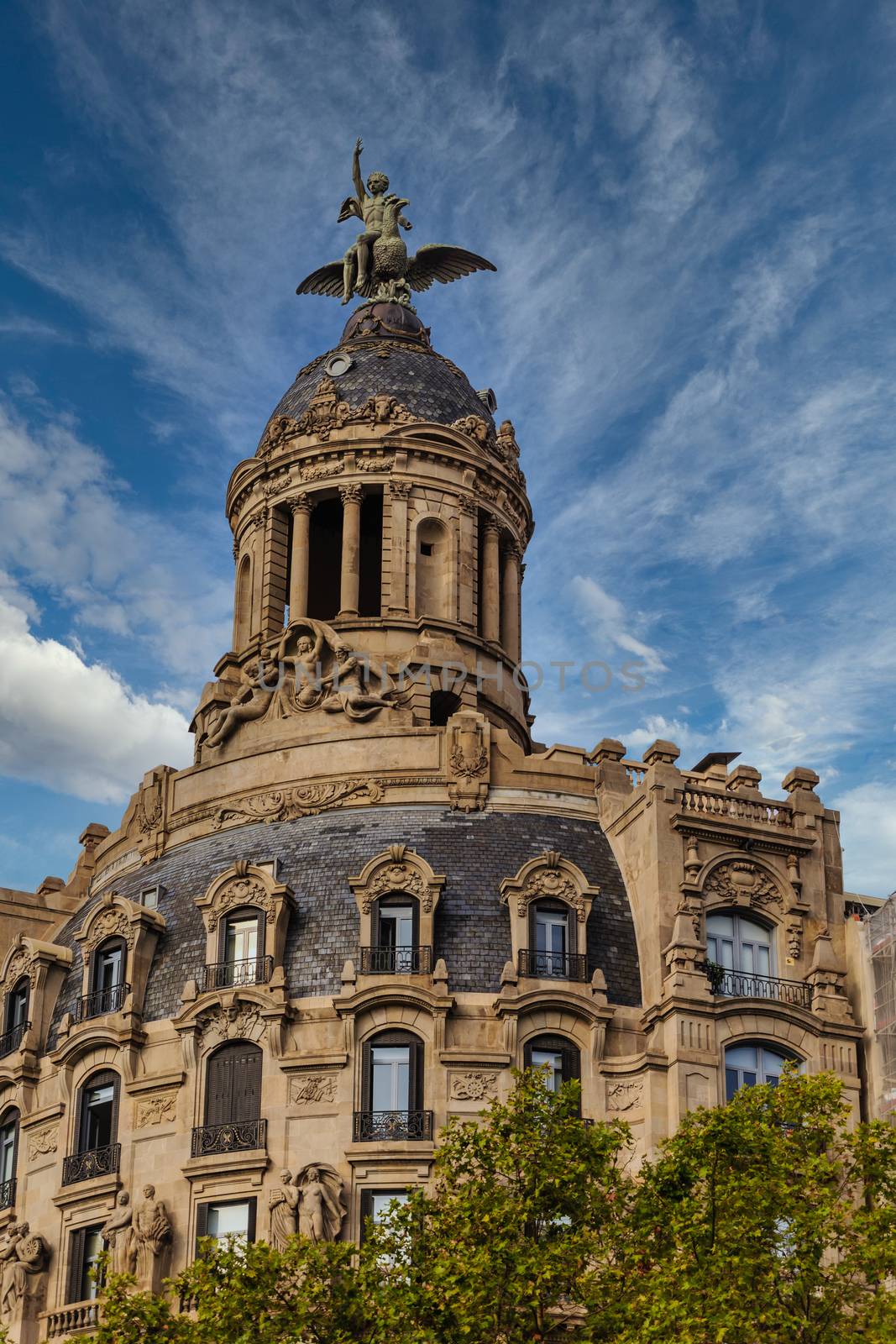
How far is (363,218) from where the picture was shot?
7938 cm

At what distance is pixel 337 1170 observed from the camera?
174ft

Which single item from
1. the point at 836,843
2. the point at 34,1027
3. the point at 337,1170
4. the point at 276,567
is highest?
the point at 276,567

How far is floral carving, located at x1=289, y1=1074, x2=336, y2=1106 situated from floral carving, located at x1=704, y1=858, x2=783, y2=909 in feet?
36.2

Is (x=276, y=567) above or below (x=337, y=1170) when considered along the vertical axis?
above

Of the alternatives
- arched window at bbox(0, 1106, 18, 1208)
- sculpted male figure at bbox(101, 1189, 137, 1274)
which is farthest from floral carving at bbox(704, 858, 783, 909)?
arched window at bbox(0, 1106, 18, 1208)

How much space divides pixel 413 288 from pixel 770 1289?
4589 cm

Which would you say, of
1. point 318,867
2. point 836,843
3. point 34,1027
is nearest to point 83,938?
point 34,1027

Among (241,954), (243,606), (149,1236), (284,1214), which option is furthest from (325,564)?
(284,1214)

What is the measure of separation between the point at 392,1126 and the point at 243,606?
2299 centimetres

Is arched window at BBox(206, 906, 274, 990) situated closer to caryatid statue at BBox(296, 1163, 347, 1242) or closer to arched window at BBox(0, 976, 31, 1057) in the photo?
caryatid statue at BBox(296, 1163, 347, 1242)

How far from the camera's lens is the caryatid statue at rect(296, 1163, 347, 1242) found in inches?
2036

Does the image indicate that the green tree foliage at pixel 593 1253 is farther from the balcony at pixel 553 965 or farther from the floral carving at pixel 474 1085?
the balcony at pixel 553 965

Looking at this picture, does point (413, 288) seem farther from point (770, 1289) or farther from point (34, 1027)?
point (770, 1289)

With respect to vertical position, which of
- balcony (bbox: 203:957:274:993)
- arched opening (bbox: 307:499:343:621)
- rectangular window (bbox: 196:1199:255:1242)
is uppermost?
arched opening (bbox: 307:499:343:621)
